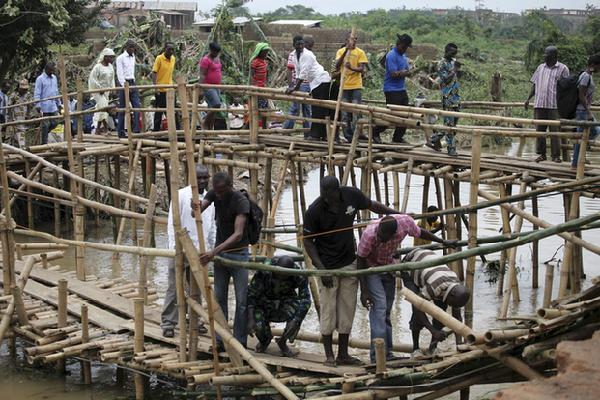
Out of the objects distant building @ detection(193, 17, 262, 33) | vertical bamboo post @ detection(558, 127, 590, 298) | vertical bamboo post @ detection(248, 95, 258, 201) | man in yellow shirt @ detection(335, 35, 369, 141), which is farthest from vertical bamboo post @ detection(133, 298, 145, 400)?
distant building @ detection(193, 17, 262, 33)

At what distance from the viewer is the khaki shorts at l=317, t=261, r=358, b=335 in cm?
→ 783

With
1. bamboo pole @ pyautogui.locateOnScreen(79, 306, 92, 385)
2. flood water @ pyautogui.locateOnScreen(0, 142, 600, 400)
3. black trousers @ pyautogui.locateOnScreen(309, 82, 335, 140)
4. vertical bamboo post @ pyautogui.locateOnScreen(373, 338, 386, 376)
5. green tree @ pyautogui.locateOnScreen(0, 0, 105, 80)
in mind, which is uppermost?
green tree @ pyautogui.locateOnScreen(0, 0, 105, 80)

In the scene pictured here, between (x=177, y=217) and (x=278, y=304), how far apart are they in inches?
44.6

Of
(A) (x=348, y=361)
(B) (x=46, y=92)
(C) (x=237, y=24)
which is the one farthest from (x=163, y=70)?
(C) (x=237, y=24)

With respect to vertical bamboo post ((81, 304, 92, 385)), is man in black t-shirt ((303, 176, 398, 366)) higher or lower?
higher

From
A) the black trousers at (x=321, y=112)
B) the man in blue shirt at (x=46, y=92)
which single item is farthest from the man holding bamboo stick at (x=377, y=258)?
the man in blue shirt at (x=46, y=92)

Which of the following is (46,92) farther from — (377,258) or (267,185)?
(377,258)

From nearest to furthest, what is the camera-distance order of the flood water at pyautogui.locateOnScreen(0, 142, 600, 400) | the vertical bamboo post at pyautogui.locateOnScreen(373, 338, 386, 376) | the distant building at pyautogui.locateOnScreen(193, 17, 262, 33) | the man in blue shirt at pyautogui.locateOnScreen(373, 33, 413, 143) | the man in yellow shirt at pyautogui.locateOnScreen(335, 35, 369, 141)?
1. the vertical bamboo post at pyautogui.locateOnScreen(373, 338, 386, 376)
2. the flood water at pyautogui.locateOnScreen(0, 142, 600, 400)
3. the man in blue shirt at pyautogui.locateOnScreen(373, 33, 413, 143)
4. the man in yellow shirt at pyautogui.locateOnScreen(335, 35, 369, 141)
5. the distant building at pyautogui.locateOnScreen(193, 17, 262, 33)

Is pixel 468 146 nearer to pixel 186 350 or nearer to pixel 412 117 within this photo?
pixel 412 117

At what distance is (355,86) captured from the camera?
12953mm

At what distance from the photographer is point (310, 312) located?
11828 millimetres

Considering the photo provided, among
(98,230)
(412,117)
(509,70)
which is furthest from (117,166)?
(509,70)

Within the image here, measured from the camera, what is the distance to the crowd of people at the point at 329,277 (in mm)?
7719

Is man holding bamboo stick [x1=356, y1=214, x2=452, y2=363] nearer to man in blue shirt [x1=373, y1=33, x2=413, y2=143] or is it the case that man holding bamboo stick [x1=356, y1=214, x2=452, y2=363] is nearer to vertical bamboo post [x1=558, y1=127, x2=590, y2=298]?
vertical bamboo post [x1=558, y1=127, x2=590, y2=298]
